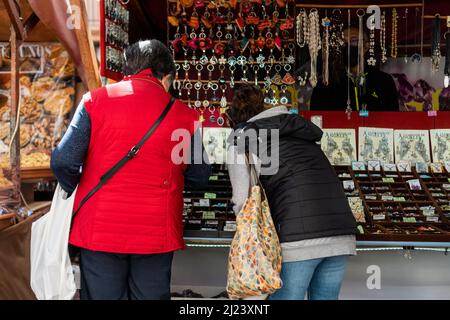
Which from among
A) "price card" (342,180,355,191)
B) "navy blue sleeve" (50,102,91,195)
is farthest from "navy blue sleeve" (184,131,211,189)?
"price card" (342,180,355,191)

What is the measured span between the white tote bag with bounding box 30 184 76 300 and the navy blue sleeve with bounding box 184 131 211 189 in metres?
0.56

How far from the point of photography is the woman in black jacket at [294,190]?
2.46 m

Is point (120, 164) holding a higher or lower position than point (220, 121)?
lower

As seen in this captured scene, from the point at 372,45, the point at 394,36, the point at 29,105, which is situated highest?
the point at 394,36

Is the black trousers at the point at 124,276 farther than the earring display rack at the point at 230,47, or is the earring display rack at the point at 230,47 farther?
the earring display rack at the point at 230,47

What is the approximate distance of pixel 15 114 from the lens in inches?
123

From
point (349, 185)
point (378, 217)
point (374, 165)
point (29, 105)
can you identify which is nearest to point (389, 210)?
point (378, 217)

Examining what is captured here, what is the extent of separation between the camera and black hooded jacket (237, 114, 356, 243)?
2461 millimetres

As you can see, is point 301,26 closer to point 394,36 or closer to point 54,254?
point 394,36

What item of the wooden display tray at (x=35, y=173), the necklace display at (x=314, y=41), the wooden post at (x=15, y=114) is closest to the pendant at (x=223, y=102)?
the necklace display at (x=314, y=41)

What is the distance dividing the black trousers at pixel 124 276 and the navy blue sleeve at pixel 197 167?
37cm

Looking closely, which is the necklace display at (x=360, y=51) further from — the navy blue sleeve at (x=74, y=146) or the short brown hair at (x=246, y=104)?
the navy blue sleeve at (x=74, y=146)

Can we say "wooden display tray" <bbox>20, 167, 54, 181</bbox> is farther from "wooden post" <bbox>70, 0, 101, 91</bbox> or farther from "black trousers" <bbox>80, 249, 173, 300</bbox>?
"black trousers" <bbox>80, 249, 173, 300</bbox>
